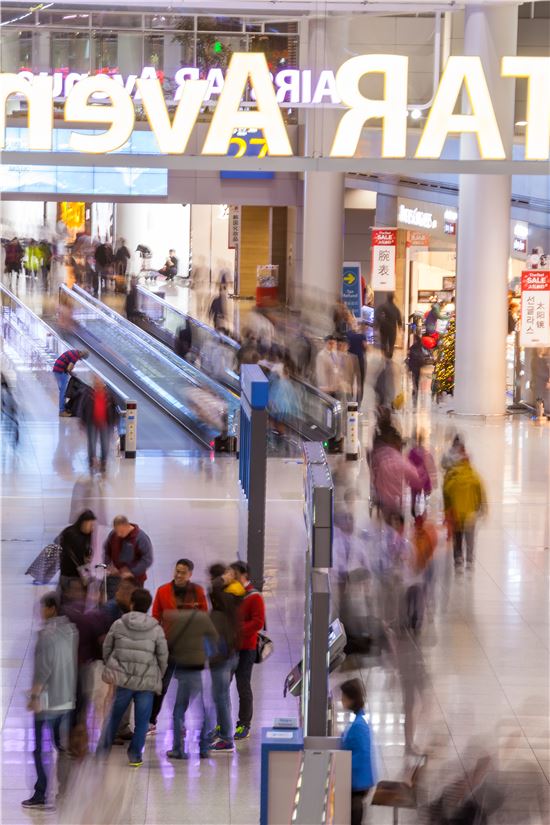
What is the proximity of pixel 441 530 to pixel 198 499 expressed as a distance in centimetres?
352

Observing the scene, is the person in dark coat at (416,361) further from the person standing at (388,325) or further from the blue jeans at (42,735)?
the blue jeans at (42,735)

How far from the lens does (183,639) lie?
899 centimetres

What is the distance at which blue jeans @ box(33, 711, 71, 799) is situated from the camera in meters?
8.12

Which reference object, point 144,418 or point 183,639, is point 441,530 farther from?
point 144,418

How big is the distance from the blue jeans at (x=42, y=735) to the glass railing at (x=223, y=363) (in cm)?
1235

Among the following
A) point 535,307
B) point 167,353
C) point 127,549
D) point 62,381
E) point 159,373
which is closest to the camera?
point 127,549

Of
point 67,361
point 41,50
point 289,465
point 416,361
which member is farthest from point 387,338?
point 41,50

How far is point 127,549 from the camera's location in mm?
10625

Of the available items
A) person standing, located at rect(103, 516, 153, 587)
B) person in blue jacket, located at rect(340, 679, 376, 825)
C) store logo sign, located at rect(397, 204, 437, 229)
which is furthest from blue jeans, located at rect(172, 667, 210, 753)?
store logo sign, located at rect(397, 204, 437, 229)

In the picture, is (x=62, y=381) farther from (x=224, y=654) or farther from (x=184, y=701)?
(x=184, y=701)

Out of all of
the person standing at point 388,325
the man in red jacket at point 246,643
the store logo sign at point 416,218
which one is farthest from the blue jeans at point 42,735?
the store logo sign at point 416,218

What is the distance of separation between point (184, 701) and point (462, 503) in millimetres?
4951

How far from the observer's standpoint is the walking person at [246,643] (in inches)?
364

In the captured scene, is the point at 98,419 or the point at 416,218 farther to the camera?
the point at 416,218
